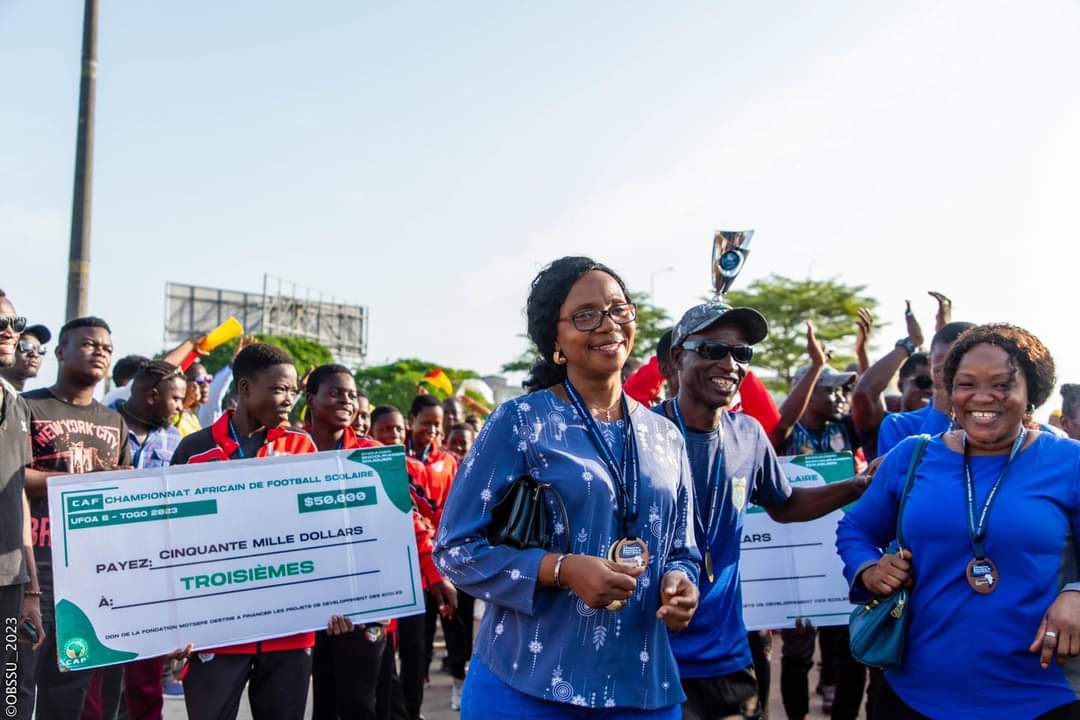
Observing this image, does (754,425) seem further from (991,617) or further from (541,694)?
(541,694)

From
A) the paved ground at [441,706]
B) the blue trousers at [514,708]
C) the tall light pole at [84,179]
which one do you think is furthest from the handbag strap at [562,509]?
the tall light pole at [84,179]

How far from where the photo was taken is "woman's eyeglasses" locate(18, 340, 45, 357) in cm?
607

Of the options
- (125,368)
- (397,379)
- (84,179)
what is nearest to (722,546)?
(125,368)

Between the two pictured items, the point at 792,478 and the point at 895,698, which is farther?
the point at 792,478

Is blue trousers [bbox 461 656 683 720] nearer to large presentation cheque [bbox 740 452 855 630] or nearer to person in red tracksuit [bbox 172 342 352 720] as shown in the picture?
person in red tracksuit [bbox 172 342 352 720]

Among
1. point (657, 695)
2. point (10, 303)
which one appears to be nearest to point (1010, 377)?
point (657, 695)

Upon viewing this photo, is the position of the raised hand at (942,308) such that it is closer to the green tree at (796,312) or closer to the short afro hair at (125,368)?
the short afro hair at (125,368)

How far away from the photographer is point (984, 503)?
300 cm

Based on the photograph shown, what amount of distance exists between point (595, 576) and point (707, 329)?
1576 mm

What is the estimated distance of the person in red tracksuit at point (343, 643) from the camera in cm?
472

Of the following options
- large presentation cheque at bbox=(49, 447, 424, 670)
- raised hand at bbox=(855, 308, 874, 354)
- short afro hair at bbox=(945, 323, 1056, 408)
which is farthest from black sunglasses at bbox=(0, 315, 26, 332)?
raised hand at bbox=(855, 308, 874, 354)

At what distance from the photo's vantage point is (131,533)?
3.98 metres

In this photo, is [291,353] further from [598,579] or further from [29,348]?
[598,579]

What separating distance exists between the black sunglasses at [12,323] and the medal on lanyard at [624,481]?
2.88 meters
